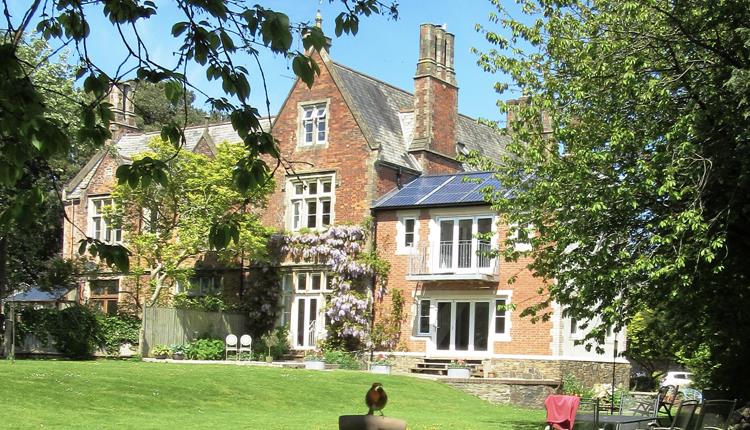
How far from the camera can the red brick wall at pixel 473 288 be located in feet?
113

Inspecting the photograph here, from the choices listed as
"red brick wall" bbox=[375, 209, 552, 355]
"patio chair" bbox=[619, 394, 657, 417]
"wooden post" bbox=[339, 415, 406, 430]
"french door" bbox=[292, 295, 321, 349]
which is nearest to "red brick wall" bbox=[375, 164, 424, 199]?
"red brick wall" bbox=[375, 209, 552, 355]

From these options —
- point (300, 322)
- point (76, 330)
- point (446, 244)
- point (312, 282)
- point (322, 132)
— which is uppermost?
point (322, 132)

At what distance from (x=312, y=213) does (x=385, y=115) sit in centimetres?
498

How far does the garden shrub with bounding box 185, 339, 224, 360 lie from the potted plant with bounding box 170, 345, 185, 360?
0.50 ft

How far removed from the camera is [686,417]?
14.7m

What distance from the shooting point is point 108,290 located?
44094mm

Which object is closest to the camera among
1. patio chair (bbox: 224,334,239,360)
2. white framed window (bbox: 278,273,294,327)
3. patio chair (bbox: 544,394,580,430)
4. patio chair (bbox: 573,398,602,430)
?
patio chair (bbox: 573,398,602,430)

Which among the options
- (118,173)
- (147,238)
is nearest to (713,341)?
(118,173)

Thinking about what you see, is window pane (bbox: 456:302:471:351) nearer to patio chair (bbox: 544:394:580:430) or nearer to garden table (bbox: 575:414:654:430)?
garden table (bbox: 575:414:654:430)

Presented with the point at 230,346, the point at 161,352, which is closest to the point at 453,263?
the point at 230,346

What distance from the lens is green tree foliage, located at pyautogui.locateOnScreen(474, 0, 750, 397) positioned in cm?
1820

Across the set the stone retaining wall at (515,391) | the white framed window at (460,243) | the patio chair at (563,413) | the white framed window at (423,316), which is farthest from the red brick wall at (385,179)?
the patio chair at (563,413)

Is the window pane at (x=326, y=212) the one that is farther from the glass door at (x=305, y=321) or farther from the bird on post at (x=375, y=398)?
the bird on post at (x=375, y=398)

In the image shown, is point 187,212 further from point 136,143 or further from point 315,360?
point 136,143
